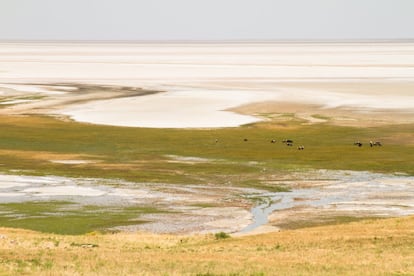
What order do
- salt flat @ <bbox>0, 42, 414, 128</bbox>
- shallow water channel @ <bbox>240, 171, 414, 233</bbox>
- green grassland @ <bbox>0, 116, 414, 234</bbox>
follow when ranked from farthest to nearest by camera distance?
1. salt flat @ <bbox>0, 42, 414, 128</bbox>
2. shallow water channel @ <bbox>240, 171, 414, 233</bbox>
3. green grassland @ <bbox>0, 116, 414, 234</bbox>

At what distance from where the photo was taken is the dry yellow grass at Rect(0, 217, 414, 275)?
26.1 metres

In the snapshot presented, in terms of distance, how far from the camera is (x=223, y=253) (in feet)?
99.9

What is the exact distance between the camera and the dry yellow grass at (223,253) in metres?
26.1

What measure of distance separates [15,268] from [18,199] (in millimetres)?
21772

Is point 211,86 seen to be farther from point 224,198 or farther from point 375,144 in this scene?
point 224,198

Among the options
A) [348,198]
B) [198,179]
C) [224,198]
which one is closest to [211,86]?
[198,179]

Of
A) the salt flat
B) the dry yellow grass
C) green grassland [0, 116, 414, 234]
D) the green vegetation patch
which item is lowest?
the green vegetation patch

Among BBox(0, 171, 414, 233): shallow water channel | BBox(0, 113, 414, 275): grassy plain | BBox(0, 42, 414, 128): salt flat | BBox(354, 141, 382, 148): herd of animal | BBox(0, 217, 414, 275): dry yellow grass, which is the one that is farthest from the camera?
BBox(0, 42, 414, 128): salt flat

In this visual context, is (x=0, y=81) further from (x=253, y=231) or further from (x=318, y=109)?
(x=253, y=231)

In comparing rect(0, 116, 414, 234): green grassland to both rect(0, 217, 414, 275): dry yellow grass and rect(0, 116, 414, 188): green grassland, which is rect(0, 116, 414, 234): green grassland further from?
rect(0, 217, 414, 275): dry yellow grass

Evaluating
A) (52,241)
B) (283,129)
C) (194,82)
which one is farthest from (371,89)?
(52,241)

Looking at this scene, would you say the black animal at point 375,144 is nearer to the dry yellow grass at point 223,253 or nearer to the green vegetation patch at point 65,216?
the green vegetation patch at point 65,216

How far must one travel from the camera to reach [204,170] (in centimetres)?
5756

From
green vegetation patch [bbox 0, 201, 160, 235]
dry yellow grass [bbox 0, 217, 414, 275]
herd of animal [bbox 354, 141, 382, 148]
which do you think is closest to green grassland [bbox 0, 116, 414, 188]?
herd of animal [bbox 354, 141, 382, 148]
